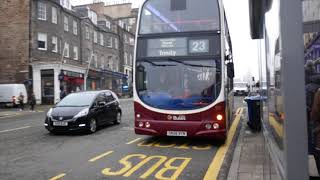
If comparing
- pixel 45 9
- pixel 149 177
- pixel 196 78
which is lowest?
pixel 149 177

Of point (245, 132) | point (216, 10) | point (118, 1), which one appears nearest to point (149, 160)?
point (216, 10)

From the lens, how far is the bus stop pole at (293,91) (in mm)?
2021

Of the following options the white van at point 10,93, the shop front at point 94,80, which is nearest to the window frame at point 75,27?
the shop front at point 94,80

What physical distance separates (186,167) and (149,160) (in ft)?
3.64

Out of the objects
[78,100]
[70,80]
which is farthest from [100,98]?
[70,80]

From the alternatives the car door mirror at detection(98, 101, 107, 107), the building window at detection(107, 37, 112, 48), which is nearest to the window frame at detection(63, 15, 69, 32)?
the building window at detection(107, 37, 112, 48)

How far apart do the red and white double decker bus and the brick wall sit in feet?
103

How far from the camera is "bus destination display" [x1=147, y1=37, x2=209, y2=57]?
11328 mm

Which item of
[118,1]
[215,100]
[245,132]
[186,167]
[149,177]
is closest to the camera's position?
[149,177]

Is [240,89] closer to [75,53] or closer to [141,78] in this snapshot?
[75,53]

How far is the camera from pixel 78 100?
15789mm

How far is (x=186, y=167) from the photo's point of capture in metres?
8.70

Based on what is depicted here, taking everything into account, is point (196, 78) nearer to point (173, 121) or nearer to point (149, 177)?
point (173, 121)

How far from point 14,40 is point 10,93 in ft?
21.5
